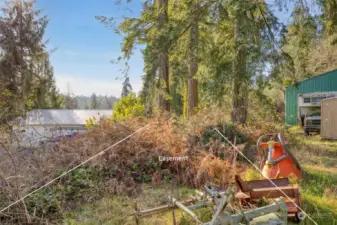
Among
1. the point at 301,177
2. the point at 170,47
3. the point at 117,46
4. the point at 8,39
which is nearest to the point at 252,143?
the point at 301,177

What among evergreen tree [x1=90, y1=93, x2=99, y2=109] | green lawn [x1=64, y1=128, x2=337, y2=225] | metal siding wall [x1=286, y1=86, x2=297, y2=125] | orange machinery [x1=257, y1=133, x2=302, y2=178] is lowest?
green lawn [x1=64, y1=128, x2=337, y2=225]

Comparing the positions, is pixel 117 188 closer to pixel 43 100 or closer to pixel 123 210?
pixel 123 210

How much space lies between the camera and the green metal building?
14861 millimetres

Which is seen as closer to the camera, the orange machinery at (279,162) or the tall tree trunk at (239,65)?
the orange machinery at (279,162)

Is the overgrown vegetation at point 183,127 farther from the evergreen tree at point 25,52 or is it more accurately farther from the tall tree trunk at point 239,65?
the evergreen tree at point 25,52

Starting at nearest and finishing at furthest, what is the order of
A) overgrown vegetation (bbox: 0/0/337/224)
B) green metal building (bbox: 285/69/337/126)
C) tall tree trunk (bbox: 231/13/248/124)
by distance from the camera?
overgrown vegetation (bbox: 0/0/337/224) < tall tree trunk (bbox: 231/13/248/124) < green metal building (bbox: 285/69/337/126)

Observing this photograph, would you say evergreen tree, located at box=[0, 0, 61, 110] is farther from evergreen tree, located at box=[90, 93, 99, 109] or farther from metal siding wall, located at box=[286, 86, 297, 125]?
evergreen tree, located at box=[90, 93, 99, 109]

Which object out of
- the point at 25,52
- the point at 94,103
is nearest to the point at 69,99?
the point at 94,103

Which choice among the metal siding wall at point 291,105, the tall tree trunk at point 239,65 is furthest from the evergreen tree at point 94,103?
the tall tree trunk at point 239,65

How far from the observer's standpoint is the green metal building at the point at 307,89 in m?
14.9

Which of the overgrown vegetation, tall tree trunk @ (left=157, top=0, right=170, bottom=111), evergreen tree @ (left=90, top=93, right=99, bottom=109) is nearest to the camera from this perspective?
the overgrown vegetation

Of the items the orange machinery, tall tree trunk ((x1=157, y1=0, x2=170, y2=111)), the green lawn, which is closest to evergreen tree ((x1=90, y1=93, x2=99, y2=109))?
tall tree trunk ((x1=157, y1=0, x2=170, y2=111))

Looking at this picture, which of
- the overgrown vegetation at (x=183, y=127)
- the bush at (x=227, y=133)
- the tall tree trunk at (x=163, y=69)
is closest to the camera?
the overgrown vegetation at (x=183, y=127)

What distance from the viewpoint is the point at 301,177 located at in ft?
14.4
